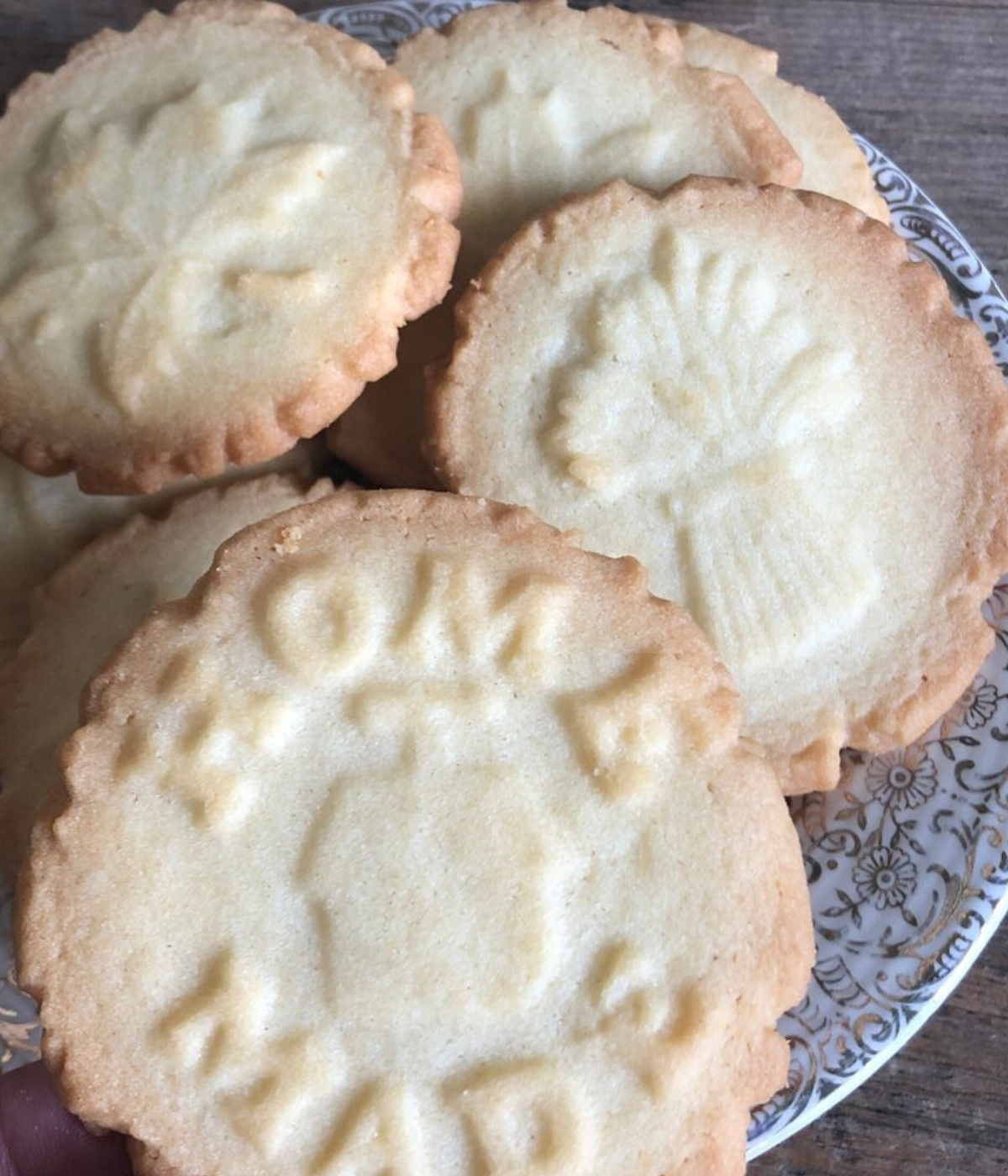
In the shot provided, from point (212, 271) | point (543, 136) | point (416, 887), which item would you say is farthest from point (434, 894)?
point (543, 136)

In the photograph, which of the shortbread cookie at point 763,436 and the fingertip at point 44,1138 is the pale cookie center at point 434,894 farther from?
the fingertip at point 44,1138

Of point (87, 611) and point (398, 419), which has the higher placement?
point (398, 419)

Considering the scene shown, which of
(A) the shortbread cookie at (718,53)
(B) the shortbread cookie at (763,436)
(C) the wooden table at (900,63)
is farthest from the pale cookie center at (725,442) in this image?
(C) the wooden table at (900,63)

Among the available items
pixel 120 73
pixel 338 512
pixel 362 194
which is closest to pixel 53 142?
pixel 120 73

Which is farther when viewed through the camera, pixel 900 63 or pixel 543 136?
pixel 900 63

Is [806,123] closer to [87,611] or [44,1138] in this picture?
[87,611]

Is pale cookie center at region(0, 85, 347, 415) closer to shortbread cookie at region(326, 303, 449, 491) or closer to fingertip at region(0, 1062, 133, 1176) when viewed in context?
shortbread cookie at region(326, 303, 449, 491)

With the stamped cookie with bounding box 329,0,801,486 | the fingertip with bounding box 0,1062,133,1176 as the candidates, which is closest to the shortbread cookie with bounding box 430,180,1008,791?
the stamped cookie with bounding box 329,0,801,486
